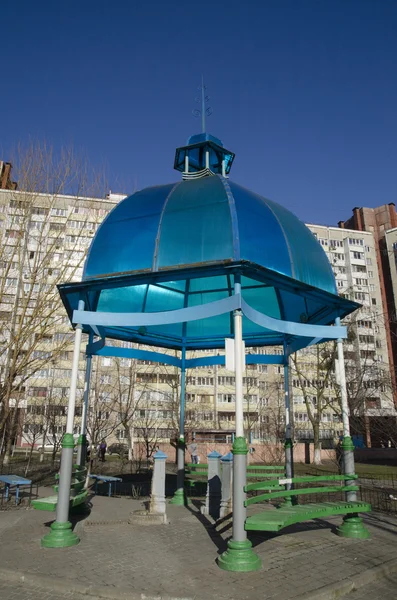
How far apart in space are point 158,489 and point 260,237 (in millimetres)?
6350

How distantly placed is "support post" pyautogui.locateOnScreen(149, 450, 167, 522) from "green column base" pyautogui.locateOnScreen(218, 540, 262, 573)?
3.60 meters

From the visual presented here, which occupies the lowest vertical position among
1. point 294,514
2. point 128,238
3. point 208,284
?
point 294,514

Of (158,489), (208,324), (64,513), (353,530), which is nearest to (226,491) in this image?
(158,489)

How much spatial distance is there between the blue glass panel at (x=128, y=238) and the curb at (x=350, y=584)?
581cm

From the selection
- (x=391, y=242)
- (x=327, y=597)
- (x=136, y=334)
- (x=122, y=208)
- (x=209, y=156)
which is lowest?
(x=327, y=597)

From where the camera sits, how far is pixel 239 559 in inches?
242

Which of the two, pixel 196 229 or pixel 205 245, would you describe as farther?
pixel 196 229

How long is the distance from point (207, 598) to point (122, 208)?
7527 mm

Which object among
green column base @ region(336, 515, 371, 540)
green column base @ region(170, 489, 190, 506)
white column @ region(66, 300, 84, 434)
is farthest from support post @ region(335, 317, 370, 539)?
white column @ region(66, 300, 84, 434)

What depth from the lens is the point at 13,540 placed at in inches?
303

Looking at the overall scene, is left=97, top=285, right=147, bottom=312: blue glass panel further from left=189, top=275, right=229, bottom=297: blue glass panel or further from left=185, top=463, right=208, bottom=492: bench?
left=185, top=463, right=208, bottom=492: bench

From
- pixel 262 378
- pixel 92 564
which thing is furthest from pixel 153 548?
pixel 262 378

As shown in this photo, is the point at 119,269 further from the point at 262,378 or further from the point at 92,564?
the point at 262,378

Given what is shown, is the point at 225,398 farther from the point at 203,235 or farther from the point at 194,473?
the point at 203,235
